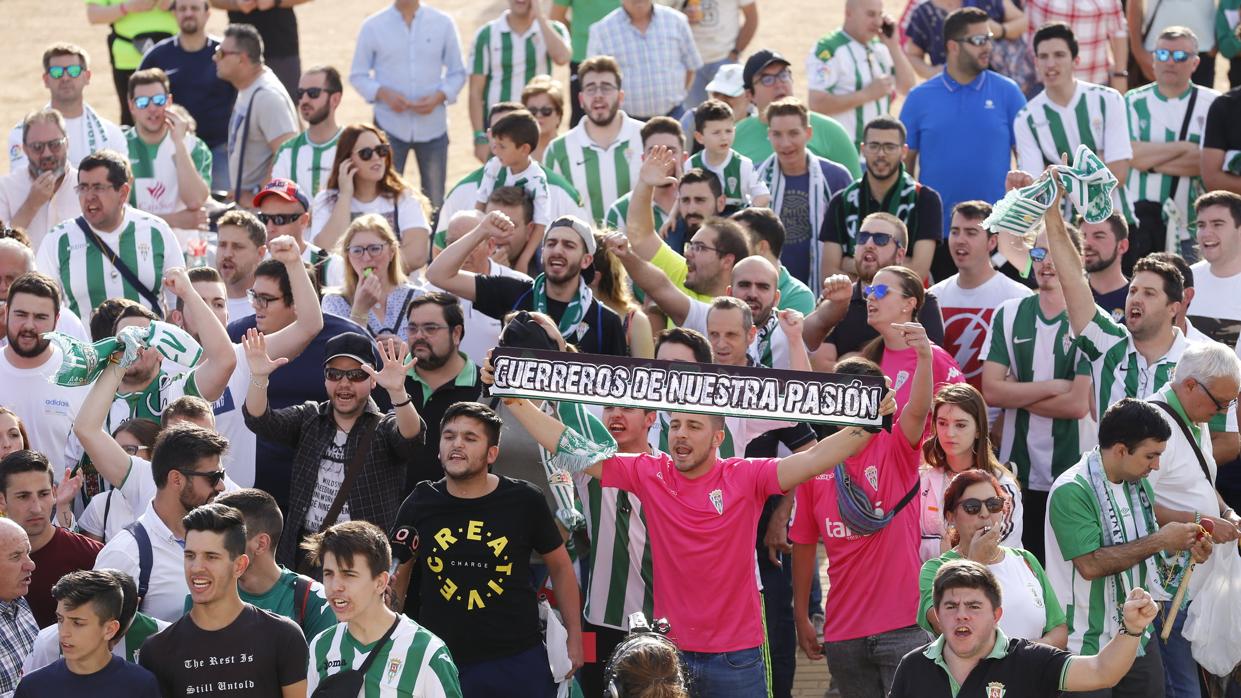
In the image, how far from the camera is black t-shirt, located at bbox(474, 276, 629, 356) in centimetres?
807

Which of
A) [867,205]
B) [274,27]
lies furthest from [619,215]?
[274,27]

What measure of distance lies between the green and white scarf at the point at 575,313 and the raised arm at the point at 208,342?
1474 mm

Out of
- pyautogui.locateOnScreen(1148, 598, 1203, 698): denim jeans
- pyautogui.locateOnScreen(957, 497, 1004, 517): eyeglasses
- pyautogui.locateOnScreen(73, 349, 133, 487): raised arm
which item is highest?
pyautogui.locateOnScreen(73, 349, 133, 487): raised arm

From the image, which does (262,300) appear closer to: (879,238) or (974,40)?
(879,238)

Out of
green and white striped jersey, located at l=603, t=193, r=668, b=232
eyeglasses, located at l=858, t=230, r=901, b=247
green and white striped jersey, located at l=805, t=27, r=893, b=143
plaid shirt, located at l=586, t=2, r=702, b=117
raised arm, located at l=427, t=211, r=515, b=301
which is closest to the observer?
raised arm, located at l=427, t=211, r=515, b=301

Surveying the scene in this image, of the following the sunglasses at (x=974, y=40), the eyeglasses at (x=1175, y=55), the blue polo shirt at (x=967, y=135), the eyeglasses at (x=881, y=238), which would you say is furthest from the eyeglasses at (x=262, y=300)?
the eyeglasses at (x=1175, y=55)

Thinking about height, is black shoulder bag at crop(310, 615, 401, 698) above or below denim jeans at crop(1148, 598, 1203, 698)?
above

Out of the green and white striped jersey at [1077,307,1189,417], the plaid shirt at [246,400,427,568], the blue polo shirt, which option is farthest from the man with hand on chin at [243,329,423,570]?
the blue polo shirt

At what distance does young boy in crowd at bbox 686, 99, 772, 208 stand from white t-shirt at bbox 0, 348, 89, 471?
4.06m

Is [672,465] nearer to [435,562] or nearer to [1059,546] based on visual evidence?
[435,562]

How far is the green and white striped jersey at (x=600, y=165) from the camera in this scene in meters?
11.2

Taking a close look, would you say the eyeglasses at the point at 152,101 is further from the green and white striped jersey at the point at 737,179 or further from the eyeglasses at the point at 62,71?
the green and white striped jersey at the point at 737,179

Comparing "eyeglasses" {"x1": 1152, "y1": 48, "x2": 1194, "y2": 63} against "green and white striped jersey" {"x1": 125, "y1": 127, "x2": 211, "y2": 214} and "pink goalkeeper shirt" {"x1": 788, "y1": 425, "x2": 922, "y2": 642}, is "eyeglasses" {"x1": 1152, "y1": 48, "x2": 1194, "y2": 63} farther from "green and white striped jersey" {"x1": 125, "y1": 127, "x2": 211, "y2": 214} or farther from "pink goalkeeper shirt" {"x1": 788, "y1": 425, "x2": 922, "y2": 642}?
"green and white striped jersey" {"x1": 125, "y1": 127, "x2": 211, "y2": 214}

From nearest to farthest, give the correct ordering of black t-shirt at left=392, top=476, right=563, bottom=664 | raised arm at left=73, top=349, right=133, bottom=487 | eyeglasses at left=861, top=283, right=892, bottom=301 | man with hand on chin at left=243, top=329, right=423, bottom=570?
black t-shirt at left=392, top=476, right=563, bottom=664, raised arm at left=73, top=349, right=133, bottom=487, man with hand on chin at left=243, top=329, right=423, bottom=570, eyeglasses at left=861, top=283, right=892, bottom=301
